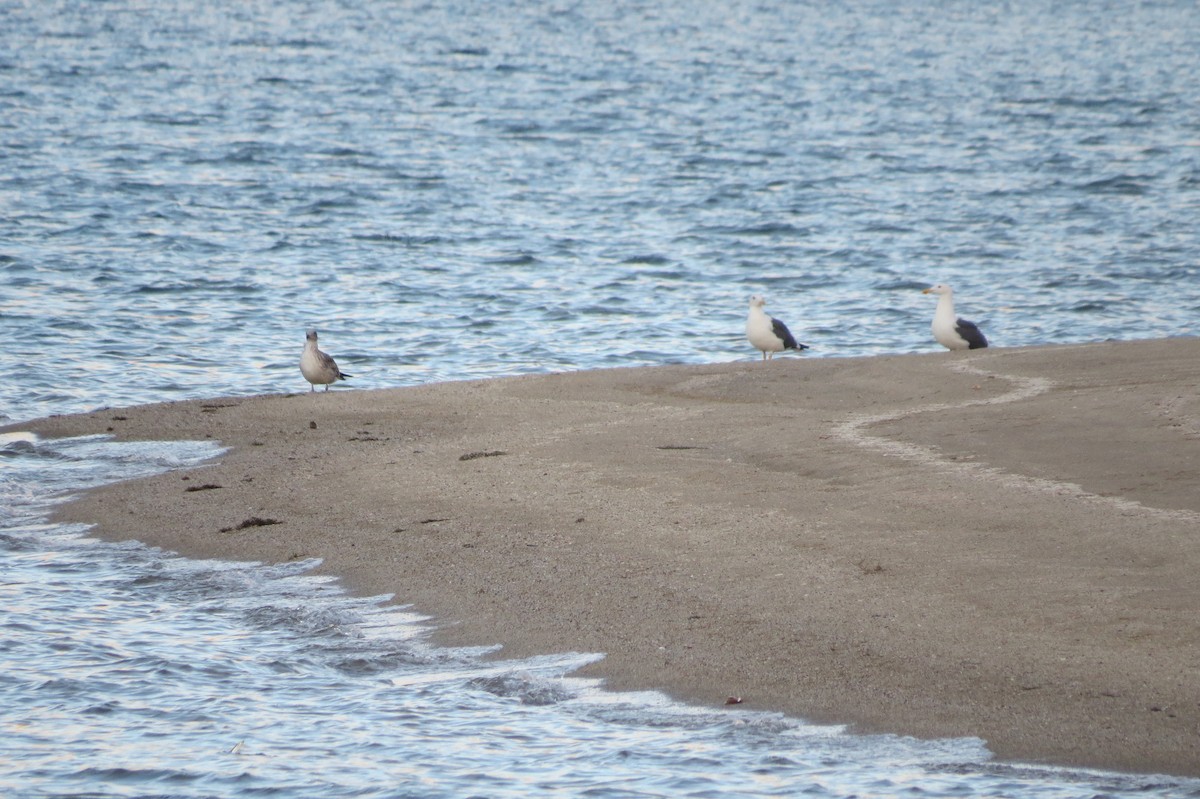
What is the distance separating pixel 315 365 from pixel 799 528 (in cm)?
688

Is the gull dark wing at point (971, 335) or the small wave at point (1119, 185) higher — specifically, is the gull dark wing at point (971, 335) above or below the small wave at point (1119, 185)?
below

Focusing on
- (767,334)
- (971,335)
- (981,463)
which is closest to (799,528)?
(981,463)

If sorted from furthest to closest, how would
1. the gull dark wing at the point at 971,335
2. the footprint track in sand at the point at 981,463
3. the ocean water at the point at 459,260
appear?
the gull dark wing at the point at 971,335
the footprint track in sand at the point at 981,463
the ocean water at the point at 459,260

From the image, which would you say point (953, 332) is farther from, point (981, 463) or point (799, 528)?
point (799, 528)

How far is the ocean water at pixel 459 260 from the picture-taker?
6.61 metres

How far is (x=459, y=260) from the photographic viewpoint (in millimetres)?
24016

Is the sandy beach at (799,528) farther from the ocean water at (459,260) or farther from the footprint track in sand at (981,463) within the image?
the ocean water at (459,260)

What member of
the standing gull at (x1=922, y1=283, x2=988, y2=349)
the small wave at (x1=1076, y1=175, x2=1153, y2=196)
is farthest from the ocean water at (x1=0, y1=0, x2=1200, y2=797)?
the standing gull at (x1=922, y1=283, x2=988, y2=349)

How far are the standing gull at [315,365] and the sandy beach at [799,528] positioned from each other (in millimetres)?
1112

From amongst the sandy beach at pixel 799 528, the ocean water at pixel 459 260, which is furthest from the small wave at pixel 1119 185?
the sandy beach at pixel 799 528

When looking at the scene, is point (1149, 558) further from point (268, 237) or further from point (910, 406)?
point (268, 237)

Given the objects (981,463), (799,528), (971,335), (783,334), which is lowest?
(799,528)

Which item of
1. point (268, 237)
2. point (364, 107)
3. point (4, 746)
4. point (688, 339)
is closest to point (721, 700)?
point (4, 746)

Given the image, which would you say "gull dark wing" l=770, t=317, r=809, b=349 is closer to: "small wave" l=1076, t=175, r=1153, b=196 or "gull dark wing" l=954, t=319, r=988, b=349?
"gull dark wing" l=954, t=319, r=988, b=349
